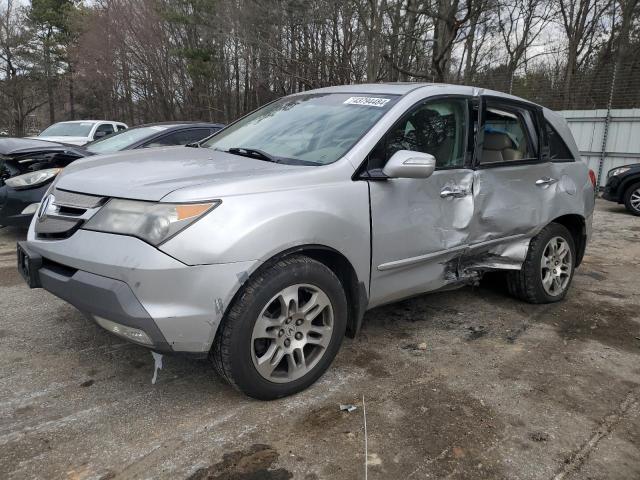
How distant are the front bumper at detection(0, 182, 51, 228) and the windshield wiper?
3.20 meters

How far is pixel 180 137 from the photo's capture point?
6.62m

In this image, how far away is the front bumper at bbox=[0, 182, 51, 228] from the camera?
17.8 feet

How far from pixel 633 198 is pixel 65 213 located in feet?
33.4

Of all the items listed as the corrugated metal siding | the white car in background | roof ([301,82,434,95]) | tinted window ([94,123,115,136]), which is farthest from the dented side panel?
tinted window ([94,123,115,136])

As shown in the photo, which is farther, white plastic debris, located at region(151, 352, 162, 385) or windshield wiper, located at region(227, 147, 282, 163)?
windshield wiper, located at region(227, 147, 282, 163)

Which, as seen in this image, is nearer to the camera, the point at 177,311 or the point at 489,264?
the point at 177,311

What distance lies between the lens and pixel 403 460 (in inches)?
90.7

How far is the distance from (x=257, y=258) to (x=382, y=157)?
1.10 metres

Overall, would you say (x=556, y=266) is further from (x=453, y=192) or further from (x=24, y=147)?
(x=24, y=147)

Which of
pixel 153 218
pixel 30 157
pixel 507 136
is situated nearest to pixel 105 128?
pixel 30 157

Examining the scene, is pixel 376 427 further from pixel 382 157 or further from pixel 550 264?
pixel 550 264

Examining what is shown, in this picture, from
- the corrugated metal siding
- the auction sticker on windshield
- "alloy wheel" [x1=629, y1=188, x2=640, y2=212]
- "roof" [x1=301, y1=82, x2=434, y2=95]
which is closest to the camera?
Answer: the auction sticker on windshield

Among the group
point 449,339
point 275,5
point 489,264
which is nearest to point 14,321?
Result: point 449,339

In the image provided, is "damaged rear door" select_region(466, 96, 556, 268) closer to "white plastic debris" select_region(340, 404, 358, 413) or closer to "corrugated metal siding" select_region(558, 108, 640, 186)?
"white plastic debris" select_region(340, 404, 358, 413)
